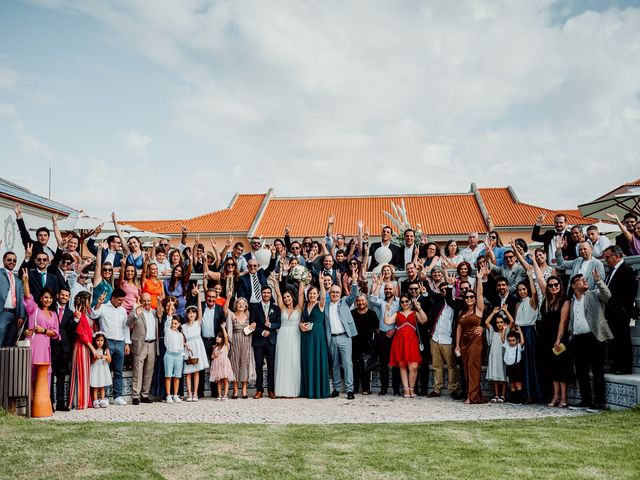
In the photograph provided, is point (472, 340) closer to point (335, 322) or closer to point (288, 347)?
point (335, 322)

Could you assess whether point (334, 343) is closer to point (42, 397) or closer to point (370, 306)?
point (370, 306)

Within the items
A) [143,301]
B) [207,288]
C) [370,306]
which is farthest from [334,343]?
[143,301]

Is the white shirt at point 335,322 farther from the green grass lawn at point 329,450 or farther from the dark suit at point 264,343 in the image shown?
the green grass lawn at point 329,450

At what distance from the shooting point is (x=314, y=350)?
9.95 meters

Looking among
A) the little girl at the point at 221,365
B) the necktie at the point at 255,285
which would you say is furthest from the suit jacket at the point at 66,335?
the necktie at the point at 255,285

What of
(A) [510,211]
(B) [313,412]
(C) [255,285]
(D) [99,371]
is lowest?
(B) [313,412]

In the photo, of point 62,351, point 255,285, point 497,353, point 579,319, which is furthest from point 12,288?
point 579,319

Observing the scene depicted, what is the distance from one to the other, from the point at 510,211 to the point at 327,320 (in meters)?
33.0

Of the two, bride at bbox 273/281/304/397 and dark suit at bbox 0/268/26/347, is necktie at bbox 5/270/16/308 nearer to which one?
dark suit at bbox 0/268/26/347

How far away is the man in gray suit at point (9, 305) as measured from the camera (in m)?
8.79

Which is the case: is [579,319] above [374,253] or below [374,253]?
below

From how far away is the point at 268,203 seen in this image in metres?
44.3

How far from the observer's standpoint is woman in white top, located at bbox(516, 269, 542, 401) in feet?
29.2

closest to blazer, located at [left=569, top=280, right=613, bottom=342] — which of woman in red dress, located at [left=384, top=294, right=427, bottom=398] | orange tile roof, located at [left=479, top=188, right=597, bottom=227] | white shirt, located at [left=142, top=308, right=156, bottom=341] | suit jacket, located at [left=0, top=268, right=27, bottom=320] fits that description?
woman in red dress, located at [left=384, top=294, right=427, bottom=398]
